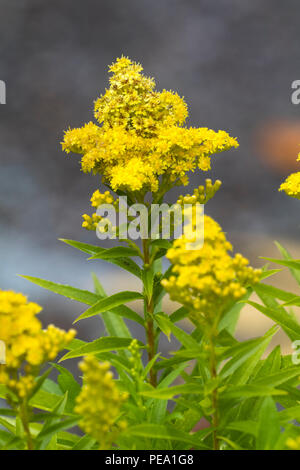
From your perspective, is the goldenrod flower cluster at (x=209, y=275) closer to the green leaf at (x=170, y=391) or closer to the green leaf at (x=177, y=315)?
the green leaf at (x=170, y=391)

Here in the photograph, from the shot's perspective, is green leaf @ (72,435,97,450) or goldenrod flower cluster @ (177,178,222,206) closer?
green leaf @ (72,435,97,450)

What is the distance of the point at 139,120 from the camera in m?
2.73

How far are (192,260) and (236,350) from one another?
0.33m

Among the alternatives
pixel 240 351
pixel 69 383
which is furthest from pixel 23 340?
pixel 69 383

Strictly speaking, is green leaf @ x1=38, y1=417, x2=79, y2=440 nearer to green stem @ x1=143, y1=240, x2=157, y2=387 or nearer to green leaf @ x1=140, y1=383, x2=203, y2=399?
green leaf @ x1=140, y1=383, x2=203, y2=399

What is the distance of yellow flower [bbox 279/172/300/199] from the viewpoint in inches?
107

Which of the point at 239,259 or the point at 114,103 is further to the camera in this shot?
the point at 114,103

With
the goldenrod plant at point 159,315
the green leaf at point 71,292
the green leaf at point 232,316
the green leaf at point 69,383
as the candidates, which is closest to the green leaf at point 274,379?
the goldenrod plant at point 159,315

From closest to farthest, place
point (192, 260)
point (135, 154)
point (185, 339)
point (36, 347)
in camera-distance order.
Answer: point (36, 347), point (192, 260), point (185, 339), point (135, 154)

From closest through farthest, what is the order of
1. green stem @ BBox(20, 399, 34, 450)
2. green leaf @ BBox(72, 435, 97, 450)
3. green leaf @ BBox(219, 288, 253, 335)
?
green stem @ BBox(20, 399, 34, 450) → green leaf @ BBox(72, 435, 97, 450) → green leaf @ BBox(219, 288, 253, 335)

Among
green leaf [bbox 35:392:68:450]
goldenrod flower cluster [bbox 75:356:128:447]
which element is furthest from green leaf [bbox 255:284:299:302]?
goldenrod flower cluster [bbox 75:356:128:447]

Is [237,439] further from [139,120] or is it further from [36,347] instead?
[139,120]
